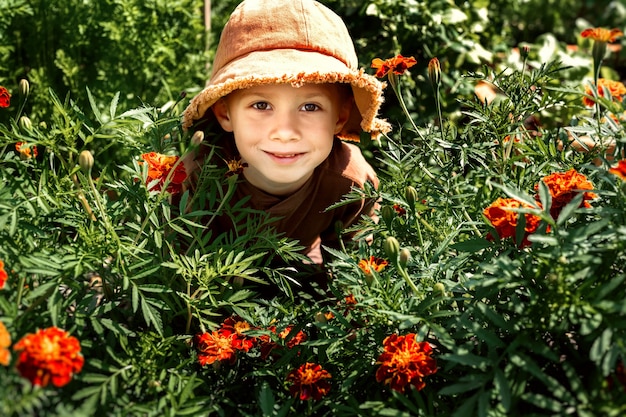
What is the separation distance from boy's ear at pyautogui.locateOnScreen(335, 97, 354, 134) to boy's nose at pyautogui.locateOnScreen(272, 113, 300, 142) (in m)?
0.23

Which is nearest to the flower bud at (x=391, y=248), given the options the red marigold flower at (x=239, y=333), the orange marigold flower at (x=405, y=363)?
the orange marigold flower at (x=405, y=363)

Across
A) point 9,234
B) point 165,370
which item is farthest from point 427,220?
point 9,234

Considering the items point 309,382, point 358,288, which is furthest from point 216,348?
point 358,288

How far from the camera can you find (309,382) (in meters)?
1.41

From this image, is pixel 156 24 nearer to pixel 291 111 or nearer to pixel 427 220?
pixel 291 111

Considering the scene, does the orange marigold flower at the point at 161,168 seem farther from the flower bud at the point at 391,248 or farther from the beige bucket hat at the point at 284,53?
the flower bud at the point at 391,248

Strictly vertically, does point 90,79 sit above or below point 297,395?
above

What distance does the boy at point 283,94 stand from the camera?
5.67 ft

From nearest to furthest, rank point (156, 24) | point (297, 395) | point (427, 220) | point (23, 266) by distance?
point (23, 266) → point (297, 395) → point (427, 220) → point (156, 24)

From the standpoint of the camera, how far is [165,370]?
4.53ft

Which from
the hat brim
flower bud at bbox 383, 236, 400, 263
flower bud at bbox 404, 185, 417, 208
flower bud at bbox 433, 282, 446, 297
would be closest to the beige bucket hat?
the hat brim

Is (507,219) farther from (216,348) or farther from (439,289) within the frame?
(216,348)

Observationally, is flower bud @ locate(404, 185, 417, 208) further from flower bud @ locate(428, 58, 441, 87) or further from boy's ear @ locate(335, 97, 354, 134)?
boy's ear @ locate(335, 97, 354, 134)

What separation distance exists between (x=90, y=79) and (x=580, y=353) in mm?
2130
